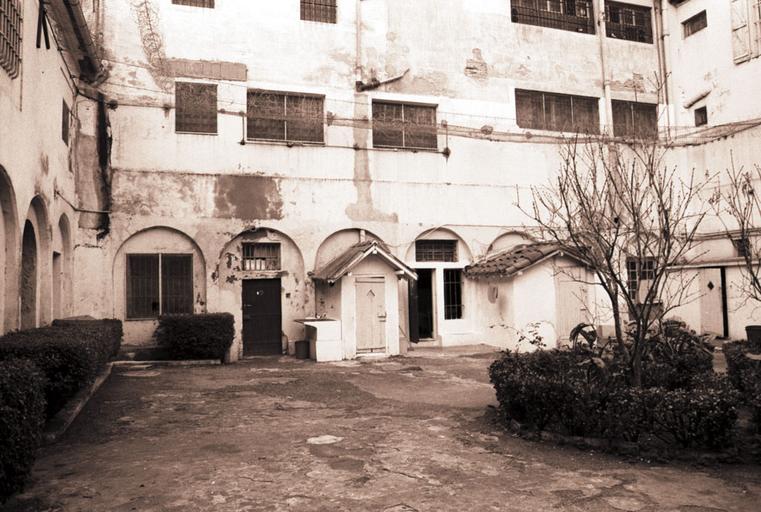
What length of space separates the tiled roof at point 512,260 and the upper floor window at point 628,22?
9332 mm

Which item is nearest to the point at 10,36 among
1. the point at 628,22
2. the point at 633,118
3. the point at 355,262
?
the point at 355,262

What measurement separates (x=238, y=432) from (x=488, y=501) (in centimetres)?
386

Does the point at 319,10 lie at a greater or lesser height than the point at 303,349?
greater

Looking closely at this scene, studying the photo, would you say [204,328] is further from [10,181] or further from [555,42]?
[555,42]

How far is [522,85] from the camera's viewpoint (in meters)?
19.7

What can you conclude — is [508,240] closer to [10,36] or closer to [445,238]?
[445,238]

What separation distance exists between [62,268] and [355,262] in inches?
279

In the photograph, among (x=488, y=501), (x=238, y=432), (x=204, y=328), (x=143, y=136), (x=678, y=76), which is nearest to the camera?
(x=488, y=501)

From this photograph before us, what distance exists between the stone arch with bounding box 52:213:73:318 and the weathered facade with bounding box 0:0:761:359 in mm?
431

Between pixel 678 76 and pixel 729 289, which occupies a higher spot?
pixel 678 76

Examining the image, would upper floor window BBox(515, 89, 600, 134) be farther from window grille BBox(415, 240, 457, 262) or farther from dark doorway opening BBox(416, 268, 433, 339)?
dark doorway opening BBox(416, 268, 433, 339)

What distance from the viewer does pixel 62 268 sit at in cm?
1420

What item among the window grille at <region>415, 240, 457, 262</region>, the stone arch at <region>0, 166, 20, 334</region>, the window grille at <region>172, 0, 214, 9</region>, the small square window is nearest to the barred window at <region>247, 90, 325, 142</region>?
the window grille at <region>172, 0, 214, 9</region>

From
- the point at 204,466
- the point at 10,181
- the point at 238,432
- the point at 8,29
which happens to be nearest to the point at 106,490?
the point at 204,466
